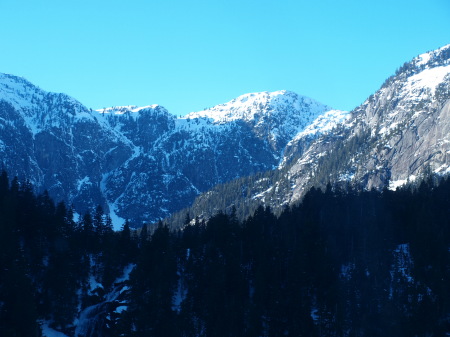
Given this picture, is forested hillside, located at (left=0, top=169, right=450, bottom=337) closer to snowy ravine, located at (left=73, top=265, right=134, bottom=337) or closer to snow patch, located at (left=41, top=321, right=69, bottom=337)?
snowy ravine, located at (left=73, top=265, right=134, bottom=337)

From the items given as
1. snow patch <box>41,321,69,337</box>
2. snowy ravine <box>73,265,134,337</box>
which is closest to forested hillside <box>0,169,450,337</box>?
snowy ravine <box>73,265,134,337</box>

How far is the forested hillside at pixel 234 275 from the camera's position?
9738 cm

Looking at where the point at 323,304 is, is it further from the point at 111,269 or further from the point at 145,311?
the point at 111,269

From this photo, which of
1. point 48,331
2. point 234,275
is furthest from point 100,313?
point 234,275

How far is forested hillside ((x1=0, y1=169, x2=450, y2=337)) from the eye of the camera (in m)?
97.4

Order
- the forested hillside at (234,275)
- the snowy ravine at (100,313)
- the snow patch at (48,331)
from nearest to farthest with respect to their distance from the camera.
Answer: the forested hillside at (234,275), the snow patch at (48,331), the snowy ravine at (100,313)

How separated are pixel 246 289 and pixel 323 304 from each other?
16304mm

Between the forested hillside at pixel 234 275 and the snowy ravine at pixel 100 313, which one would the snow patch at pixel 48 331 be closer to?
the forested hillside at pixel 234 275

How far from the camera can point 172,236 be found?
431ft

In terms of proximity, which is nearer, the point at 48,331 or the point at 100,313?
the point at 48,331

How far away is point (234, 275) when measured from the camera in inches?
4313

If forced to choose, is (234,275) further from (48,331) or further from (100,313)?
(48,331)

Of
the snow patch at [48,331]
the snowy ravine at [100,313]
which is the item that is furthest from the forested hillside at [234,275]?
the snow patch at [48,331]

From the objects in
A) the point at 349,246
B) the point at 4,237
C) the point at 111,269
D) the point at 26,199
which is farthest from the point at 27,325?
the point at 349,246
